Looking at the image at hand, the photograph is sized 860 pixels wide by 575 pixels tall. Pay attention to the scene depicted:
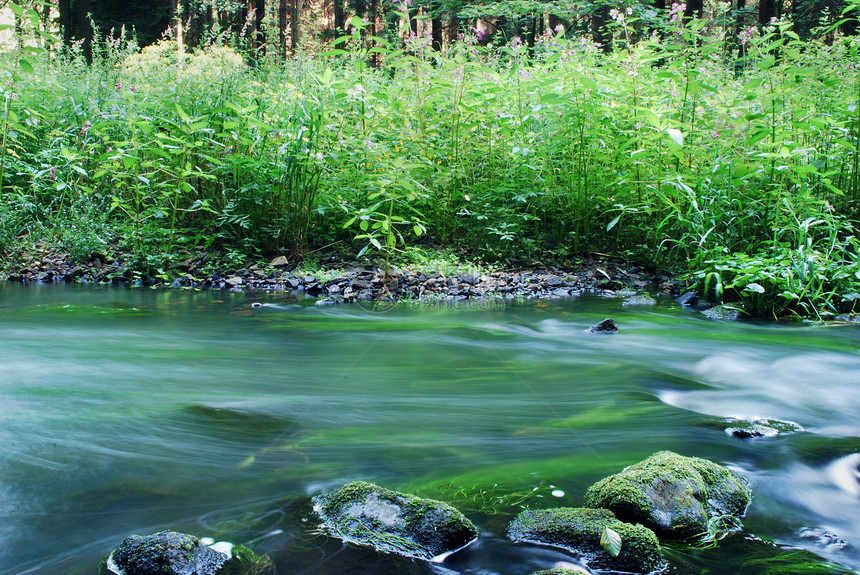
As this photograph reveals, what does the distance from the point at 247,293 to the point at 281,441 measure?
389 cm

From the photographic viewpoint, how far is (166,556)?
1459mm

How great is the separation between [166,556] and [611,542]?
111 cm

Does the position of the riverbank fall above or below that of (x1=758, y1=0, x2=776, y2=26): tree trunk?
below

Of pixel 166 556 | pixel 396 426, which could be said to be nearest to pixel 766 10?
pixel 396 426

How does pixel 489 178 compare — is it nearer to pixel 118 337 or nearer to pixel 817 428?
pixel 118 337

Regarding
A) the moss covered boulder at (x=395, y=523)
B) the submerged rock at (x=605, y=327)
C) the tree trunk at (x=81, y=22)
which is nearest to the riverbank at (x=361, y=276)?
the submerged rock at (x=605, y=327)

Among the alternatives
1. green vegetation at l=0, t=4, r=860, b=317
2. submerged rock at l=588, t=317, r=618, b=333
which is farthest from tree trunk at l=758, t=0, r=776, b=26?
submerged rock at l=588, t=317, r=618, b=333

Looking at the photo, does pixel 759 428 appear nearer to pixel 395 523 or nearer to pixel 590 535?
pixel 590 535

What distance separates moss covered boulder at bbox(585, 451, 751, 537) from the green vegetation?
11.5ft

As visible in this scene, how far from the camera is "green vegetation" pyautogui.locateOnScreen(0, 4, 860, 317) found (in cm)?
539

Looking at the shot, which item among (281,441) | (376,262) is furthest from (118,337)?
(376,262)

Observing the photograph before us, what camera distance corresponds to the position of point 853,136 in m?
5.63

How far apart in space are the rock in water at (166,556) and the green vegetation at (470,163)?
394cm

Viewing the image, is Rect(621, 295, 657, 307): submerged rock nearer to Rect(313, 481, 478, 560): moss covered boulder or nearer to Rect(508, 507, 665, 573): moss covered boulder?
Rect(508, 507, 665, 573): moss covered boulder
